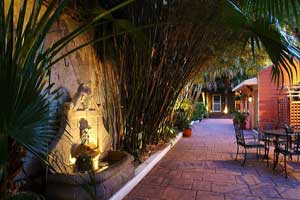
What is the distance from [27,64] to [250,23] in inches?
68.5

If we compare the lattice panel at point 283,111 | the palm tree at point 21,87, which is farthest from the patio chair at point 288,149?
the palm tree at point 21,87

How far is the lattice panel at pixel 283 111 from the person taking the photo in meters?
8.73

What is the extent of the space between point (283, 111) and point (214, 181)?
6.52m

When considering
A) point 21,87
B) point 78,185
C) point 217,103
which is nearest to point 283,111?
point 78,185

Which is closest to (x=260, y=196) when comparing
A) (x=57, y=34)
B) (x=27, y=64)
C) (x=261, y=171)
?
(x=261, y=171)

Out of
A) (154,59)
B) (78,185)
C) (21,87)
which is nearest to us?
(21,87)

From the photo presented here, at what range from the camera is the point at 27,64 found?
1.43m

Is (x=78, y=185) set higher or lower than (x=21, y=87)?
lower

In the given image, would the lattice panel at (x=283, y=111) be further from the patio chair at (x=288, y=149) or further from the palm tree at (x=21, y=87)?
the palm tree at (x=21, y=87)

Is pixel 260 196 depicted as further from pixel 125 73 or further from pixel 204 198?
pixel 125 73

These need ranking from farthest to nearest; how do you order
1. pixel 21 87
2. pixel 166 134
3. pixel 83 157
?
1. pixel 166 134
2. pixel 83 157
3. pixel 21 87

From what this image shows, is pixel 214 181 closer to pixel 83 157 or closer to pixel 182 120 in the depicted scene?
pixel 83 157

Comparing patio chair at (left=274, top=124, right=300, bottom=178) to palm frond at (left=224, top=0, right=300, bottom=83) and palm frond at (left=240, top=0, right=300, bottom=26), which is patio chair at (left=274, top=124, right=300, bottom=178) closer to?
palm frond at (left=224, top=0, right=300, bottom=83)

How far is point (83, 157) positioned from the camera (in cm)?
334
